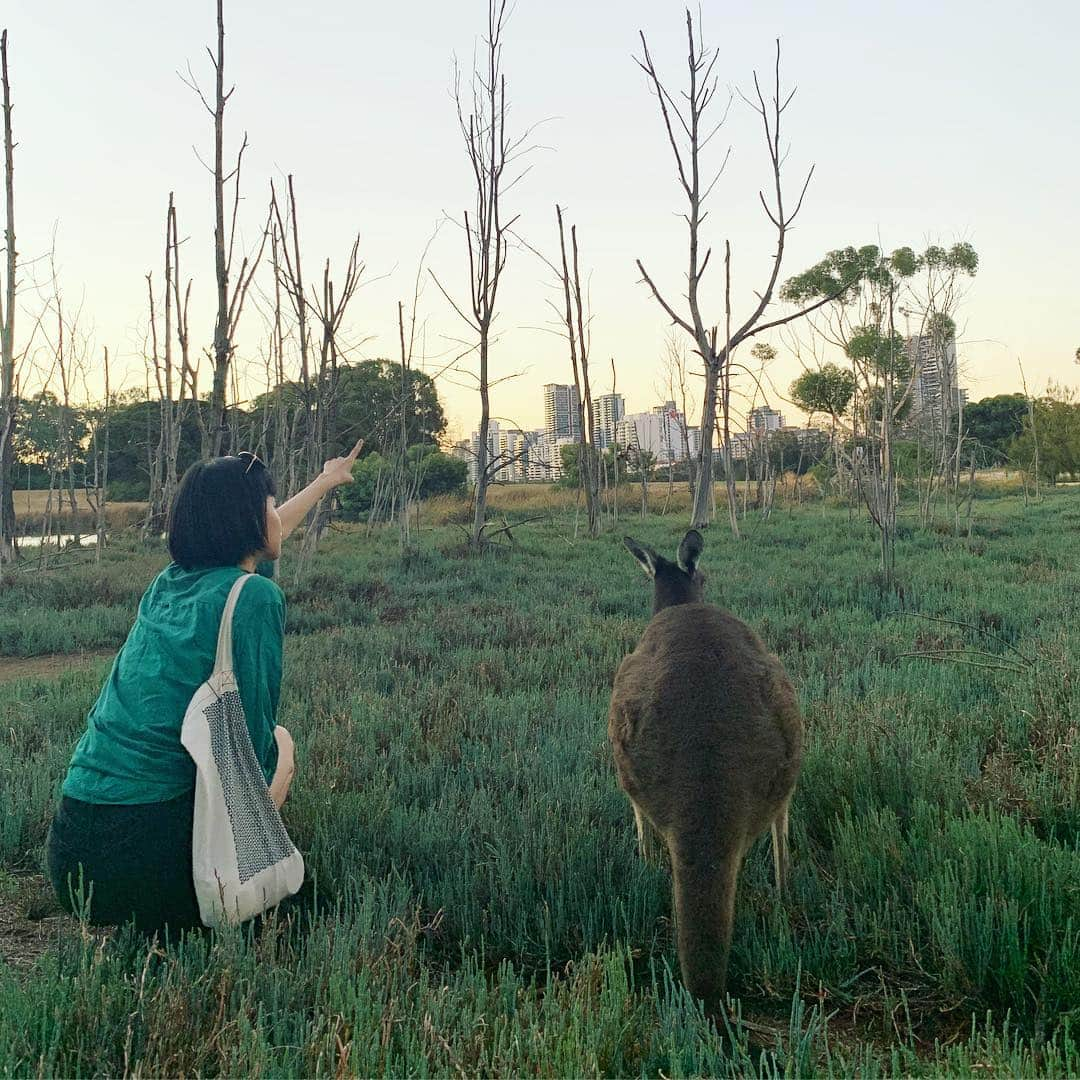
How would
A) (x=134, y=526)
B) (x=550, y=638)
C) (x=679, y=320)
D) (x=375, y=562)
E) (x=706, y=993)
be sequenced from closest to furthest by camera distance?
(x=706, y=993) < (x=679, y=320) < (x=550, y=638) < (x=375, y=562) < (x=134, y=526)

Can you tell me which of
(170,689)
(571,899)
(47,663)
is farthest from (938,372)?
(170,689)

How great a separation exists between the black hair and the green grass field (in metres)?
1.12

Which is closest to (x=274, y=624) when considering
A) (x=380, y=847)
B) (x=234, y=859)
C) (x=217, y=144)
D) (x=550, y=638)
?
(x=234, y=859)

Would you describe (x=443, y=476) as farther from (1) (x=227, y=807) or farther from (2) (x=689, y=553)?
(1) (x=227, y=807)

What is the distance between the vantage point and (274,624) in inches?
106

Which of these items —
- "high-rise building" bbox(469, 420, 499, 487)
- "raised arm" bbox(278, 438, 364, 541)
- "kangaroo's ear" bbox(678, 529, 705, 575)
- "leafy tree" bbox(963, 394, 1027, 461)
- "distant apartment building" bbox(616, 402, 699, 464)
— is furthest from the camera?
"leafy tree" bbox(963, 394, 1027, 461)

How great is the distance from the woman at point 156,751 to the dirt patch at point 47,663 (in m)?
5.45

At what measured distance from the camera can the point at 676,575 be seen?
395 cm

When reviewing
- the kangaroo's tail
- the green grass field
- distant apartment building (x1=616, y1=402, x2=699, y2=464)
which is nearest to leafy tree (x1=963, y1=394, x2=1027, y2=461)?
distant apartment building (x1=616, y1=402, x2=699, y2=464)

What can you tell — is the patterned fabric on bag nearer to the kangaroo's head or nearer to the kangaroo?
the kangaroo

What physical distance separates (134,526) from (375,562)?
11716 mm

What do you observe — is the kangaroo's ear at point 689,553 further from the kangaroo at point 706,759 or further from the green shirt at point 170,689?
the green shirt at point 170,689

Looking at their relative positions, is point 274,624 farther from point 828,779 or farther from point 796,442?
point 796,442

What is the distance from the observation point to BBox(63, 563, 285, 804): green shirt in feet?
8.43
